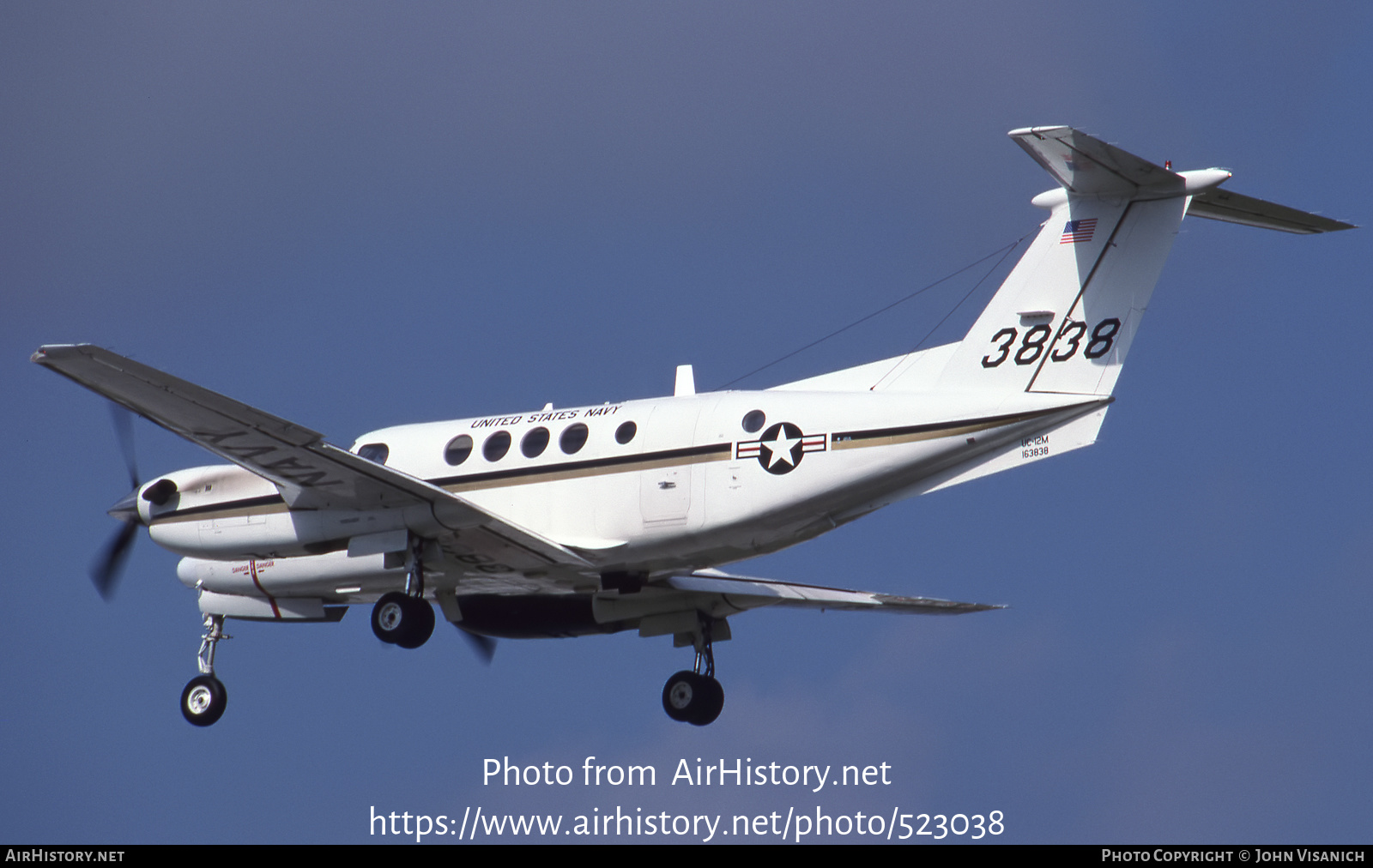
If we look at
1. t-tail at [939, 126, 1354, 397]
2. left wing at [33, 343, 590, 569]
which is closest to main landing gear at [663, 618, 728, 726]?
left wing at [33, 343, 590, 569]

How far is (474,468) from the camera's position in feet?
87.6

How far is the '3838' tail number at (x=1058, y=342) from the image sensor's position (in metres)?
23.5

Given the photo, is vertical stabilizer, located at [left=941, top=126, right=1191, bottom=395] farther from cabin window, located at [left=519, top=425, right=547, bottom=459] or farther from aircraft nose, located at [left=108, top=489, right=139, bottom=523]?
aircraft nose, located at [left=108, top=489, right=139, bottom=523]

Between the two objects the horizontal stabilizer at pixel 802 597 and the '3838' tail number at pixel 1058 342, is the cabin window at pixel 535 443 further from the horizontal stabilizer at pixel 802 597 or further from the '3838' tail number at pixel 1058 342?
the '3838' tail number at pixel 1058 342

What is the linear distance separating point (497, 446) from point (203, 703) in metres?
6.83

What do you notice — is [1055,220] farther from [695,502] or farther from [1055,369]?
[695,502]

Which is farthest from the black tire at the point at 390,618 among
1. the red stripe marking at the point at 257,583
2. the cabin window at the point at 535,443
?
the red stripe marking at the point at 257,583

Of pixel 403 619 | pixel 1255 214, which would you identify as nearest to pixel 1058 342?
pixel 1255 214

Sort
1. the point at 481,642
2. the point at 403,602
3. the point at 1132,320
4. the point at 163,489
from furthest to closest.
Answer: the point at 481,642, the point at 163,489, the point at 403,602, the point at 1132,320

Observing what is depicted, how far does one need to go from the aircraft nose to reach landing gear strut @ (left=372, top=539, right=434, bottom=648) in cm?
534

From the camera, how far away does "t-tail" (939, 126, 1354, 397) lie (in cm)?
2336

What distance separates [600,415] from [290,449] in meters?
4.51

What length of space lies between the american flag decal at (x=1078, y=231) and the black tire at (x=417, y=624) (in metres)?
10.3

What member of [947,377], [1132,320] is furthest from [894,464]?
[1132,320]
